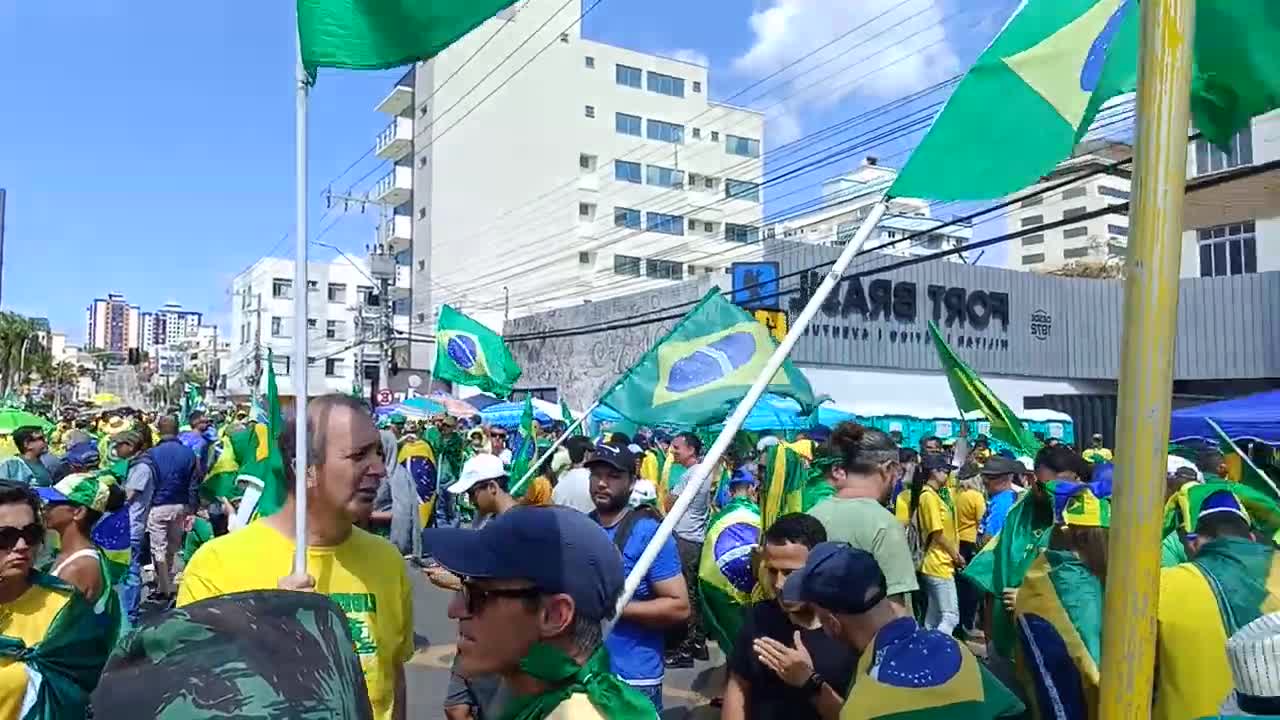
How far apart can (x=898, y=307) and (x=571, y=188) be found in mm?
31090

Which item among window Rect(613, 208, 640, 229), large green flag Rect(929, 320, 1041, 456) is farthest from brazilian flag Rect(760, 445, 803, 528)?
window Rect(613, 208, 640, 229)

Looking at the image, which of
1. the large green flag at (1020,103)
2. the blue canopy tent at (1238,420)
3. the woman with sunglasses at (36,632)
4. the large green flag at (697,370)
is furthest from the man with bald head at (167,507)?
the blue canopy tent at (1238,420)

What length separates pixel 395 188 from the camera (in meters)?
56.4

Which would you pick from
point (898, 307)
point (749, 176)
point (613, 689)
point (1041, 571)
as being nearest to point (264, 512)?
point (613, 689)

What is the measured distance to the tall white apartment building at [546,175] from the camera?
179ft

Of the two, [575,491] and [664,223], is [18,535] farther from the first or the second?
[664,223]

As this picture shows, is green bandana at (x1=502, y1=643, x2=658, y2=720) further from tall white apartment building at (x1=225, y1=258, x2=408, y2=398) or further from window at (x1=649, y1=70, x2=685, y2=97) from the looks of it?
tall white apartment building at (x1=225, y1=258, x2=408, y2=398)

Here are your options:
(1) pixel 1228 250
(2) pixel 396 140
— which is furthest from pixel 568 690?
(2) pixel 396 140

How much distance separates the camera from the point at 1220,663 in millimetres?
2371

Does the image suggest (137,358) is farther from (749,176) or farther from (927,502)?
(927,502)

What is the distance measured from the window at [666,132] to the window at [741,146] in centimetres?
395

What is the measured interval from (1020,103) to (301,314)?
2.40 metres

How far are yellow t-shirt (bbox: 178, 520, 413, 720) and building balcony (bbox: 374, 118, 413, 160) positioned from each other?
184 feet

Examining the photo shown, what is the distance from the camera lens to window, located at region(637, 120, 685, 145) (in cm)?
6272
